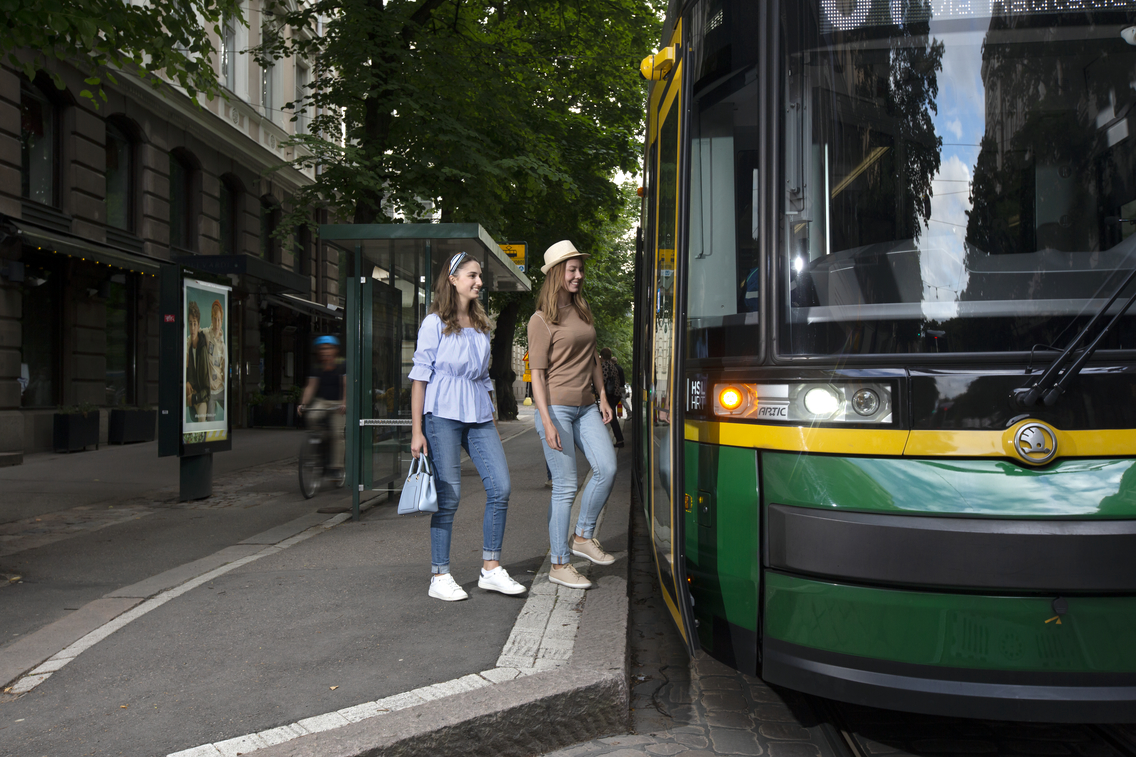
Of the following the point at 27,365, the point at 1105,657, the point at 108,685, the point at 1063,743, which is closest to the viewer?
the point at 1105,657

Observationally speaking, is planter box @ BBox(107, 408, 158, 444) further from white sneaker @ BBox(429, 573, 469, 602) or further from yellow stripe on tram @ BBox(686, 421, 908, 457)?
yellow stripe on tram @ BBox(686, 421, 908, 457)

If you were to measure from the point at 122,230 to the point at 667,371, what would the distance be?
16.5 meters

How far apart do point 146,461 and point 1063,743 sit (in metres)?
12.7

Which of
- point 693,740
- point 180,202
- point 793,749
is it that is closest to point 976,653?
point 793,749

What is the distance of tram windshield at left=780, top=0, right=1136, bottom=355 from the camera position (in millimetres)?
2854

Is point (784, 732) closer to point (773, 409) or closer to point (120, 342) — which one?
point (773, 409)

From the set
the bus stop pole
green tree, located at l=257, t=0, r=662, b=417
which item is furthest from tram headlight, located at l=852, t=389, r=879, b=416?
green tree, located at l=257, t=0, r=662, b=417

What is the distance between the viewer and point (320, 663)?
12.7 ft

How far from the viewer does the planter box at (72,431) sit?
1441 cm

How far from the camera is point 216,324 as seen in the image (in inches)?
372

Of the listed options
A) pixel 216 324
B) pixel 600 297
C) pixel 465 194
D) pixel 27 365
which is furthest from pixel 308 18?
pixel 600 297

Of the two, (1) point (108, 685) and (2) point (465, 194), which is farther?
(2) point (465, 194)

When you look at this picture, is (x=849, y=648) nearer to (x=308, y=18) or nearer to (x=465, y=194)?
(x=465, y=194)

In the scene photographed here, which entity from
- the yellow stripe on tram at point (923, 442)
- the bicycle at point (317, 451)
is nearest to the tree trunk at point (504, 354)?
the bicycle at point (317, 451)
